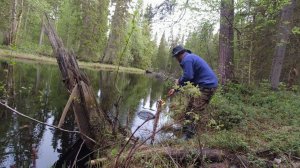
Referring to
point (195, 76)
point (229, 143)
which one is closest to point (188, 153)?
point (229, 143)

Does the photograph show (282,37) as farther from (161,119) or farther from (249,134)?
(249,134)

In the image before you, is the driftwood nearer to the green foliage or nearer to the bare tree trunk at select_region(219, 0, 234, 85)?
the green foliage

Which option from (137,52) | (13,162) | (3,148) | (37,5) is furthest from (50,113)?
(137,52)

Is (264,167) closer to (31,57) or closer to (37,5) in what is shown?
(37,5)

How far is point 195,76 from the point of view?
5832 millimetres

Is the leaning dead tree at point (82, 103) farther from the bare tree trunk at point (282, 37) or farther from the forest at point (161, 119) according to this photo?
the bare tree trunk at point (282, 37)

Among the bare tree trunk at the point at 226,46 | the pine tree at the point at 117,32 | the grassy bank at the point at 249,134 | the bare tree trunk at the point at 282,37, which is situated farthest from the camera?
the pine tree at the point at 117,32

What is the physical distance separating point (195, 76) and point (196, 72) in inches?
4.2

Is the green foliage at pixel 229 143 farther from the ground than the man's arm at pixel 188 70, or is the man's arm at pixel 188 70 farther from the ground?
the man's arm at pixel 188 70

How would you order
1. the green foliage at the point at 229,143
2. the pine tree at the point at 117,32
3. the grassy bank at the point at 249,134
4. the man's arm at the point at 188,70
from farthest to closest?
1. the pine tree at the point at 117,32
2. the man's arm at the point at 188,70
3. the green foliage at the point at 229,143
4. the grassy bank at the point at 249,134

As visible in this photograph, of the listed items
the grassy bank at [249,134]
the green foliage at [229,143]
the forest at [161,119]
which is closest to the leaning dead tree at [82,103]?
the forest at [161,119]

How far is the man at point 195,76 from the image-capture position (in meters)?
5.52

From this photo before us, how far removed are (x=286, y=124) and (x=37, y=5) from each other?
14937mm

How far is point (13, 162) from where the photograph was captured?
A: 4.90m
